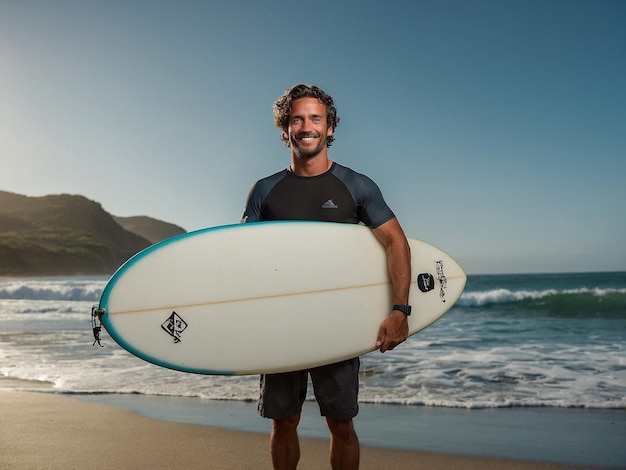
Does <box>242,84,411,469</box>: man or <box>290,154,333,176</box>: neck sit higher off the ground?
<box>290,154,333,176</box>: neck

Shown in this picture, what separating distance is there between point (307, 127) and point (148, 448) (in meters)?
2.14

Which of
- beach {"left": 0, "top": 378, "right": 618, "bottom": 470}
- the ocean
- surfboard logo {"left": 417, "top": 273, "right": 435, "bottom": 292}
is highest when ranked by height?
surfboard logo {"left": 417, "top": 273, "right": 435, "bottom": 292}

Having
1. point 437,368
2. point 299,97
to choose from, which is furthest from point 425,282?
point 437,368

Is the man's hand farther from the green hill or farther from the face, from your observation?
the green hill

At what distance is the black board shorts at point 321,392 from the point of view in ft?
7.04

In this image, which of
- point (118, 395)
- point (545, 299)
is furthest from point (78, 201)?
point (118, 395)

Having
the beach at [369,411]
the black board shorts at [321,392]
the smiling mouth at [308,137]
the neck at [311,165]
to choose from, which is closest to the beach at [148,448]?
the beach at [369,411]

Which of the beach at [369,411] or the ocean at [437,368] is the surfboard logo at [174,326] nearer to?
the beach at [369,411]

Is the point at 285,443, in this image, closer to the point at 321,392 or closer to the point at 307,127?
the point at 321,392

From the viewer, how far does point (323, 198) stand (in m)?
2.21

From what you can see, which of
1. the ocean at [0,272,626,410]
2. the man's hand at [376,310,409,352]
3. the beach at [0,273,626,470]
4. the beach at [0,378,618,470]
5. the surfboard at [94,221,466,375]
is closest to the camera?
the man's hand at [376,310,409,352]

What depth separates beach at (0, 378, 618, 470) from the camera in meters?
2.99

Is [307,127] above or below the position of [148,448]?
above

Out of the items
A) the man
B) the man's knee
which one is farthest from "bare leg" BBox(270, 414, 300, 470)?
the man's knee
